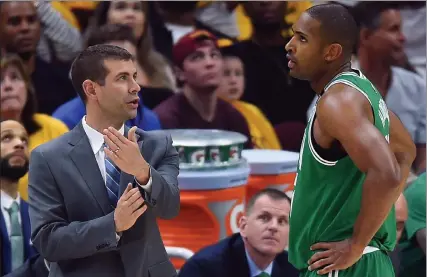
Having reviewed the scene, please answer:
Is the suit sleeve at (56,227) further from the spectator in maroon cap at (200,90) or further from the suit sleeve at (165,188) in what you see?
the spectator in maroon cap at (200,90)

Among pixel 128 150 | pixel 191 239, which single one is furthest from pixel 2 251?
pixel 128 150

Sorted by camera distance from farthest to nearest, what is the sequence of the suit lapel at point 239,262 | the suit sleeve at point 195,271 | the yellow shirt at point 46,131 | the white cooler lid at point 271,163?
the yellow shirt at point 46,131, the white cooler lid at point 271,163, the suit lapel at point 239,262, the suit sleeve at point 195,271

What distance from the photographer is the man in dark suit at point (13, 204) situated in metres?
4.59

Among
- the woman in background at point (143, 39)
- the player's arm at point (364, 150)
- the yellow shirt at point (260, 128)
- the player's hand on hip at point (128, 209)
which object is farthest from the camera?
the yellow shirt at point (260, 128)

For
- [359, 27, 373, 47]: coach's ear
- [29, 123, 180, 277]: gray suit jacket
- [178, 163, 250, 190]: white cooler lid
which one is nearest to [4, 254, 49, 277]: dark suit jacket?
[178, 163, 250, 190]: white cooler lid

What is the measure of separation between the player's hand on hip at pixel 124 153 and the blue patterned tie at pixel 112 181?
0.18m

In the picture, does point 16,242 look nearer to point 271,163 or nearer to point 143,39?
point 271,163

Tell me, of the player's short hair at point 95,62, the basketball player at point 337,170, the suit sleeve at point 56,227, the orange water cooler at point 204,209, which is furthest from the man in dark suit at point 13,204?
the basketball player at point 337,170

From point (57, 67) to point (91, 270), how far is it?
3282 mm

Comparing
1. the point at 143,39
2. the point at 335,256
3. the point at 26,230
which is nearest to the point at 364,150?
the point at 335,256

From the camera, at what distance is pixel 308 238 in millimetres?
2576

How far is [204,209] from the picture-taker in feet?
14.9

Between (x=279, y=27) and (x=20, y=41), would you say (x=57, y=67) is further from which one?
(x=279, y=27)

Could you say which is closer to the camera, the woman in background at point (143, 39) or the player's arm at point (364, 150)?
the player's arm at point (364, 150)
